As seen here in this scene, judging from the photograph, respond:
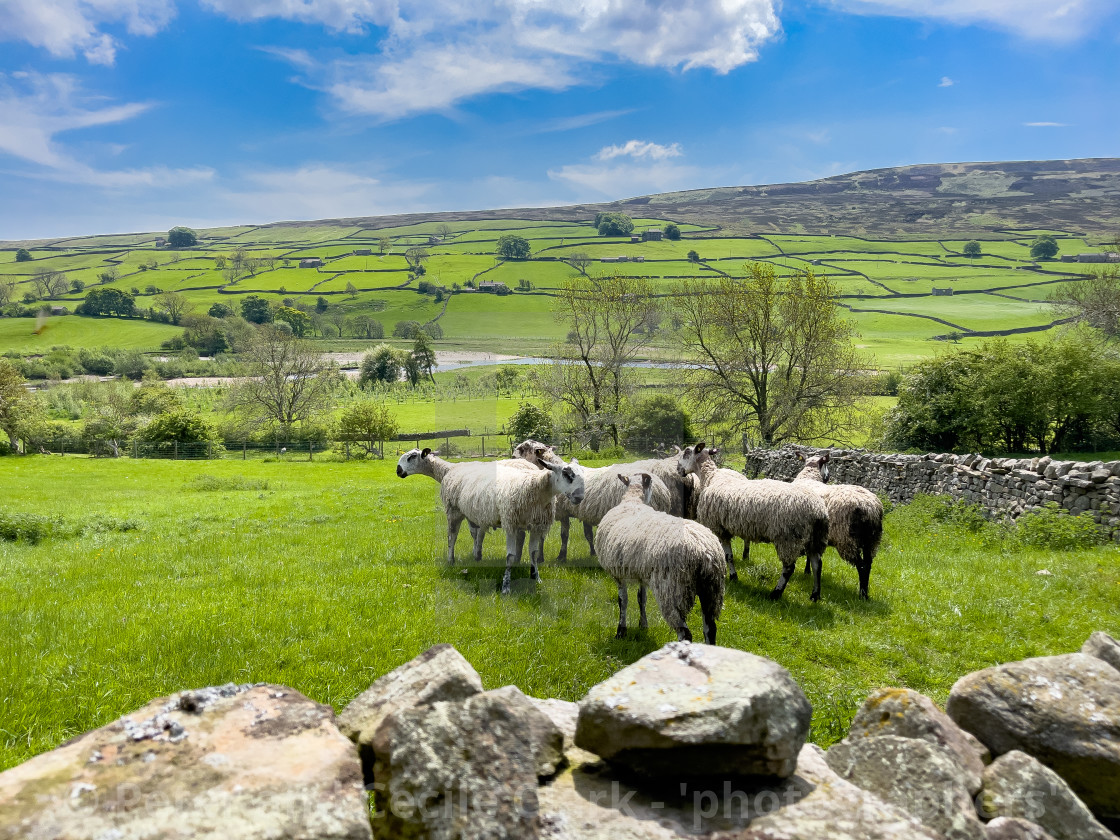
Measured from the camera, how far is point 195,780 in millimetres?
2311

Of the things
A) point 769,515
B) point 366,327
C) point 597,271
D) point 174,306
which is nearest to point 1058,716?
point 769,515

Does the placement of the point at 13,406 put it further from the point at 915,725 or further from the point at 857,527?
the point at 915,725

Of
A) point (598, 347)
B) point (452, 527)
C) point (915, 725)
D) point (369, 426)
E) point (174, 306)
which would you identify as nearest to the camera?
point (915, 725)

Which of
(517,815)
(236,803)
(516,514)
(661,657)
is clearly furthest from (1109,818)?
(516,514)

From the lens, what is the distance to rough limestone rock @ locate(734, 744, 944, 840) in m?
2.54

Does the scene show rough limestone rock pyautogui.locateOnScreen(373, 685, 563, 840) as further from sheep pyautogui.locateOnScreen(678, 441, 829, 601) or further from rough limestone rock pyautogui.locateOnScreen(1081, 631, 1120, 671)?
sheep pyautogui.locateOnScreen(678, 441, 829, 601)

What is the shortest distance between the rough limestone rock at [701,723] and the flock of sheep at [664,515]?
12.2 feet

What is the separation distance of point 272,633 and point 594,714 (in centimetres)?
557

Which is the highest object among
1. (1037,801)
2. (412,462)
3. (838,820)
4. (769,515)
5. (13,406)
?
(838,820)

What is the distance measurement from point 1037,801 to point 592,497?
8.01 metres

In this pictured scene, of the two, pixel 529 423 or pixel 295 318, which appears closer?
pixel 529 423

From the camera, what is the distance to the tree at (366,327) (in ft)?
311

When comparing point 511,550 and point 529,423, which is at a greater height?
point 511,550

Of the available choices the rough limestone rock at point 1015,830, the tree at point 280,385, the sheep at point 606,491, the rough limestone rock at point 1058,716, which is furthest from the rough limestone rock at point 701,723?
the tree at point 280,385
